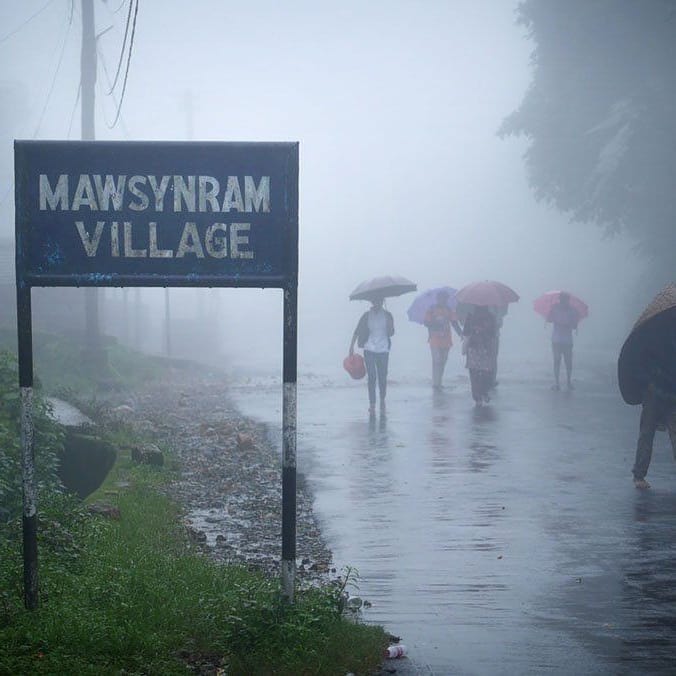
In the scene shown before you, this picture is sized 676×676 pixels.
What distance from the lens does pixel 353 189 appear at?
14075 centimetres

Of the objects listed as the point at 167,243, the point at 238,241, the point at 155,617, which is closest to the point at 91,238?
the point at 167,243

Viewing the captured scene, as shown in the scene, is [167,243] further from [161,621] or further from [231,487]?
[231,487]

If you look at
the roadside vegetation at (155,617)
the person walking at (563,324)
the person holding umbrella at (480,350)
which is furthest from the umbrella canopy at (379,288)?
the roadside vegetation at (155,617)

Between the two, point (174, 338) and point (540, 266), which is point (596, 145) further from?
point (540, 266)

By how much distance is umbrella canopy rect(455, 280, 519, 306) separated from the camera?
2110 cm

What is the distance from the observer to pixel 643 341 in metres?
11.3

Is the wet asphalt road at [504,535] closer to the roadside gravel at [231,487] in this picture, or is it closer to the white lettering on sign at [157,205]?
the roadside gravel at [231,487]

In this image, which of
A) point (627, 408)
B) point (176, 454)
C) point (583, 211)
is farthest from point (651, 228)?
point (176, 454)

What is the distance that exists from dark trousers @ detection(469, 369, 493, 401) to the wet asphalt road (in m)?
1.37

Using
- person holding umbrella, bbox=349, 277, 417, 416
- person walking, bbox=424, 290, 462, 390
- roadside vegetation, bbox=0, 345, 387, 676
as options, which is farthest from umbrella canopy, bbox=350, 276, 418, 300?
roadside vegetation, bbox=0, 345, 387, 676

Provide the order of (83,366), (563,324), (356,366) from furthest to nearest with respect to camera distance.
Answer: (83,366) < (563,324) < (356,366)

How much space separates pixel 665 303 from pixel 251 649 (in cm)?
687

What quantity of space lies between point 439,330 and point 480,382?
3.74 m

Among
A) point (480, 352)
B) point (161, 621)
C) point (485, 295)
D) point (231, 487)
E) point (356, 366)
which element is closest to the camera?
point (161, 621)
